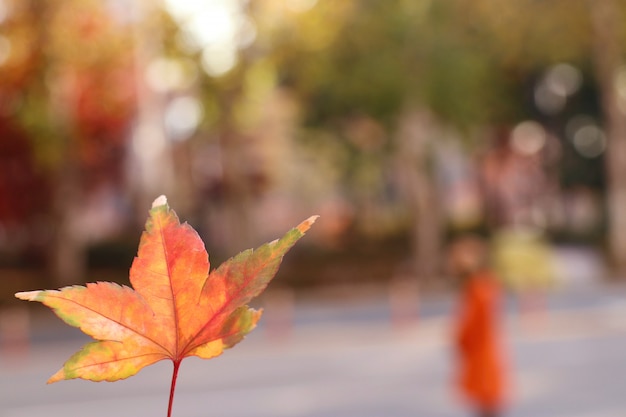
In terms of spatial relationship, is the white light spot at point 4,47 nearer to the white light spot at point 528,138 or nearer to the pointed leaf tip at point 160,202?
the white light spot at point 528,138

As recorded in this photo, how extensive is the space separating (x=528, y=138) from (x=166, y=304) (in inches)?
1397

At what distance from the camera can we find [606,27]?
957 inches

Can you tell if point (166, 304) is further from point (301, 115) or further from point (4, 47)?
point (301, 115)

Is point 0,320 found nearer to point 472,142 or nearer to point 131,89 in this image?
point 131,89

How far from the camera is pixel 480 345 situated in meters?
6.85

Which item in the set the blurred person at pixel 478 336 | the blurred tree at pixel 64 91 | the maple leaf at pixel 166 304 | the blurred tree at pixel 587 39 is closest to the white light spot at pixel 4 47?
the blurred tree at pixel 64 91

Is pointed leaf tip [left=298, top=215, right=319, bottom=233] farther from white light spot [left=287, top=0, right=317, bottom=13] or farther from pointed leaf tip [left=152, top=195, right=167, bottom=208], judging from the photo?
white light spot [left=287, top=0, right=317, bottom=13]

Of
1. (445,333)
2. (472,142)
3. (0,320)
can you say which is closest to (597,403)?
(445,333)

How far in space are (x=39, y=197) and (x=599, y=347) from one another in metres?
13.0

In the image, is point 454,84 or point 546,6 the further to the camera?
point 546,6

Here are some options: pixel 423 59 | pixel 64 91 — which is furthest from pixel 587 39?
pixel 64 91

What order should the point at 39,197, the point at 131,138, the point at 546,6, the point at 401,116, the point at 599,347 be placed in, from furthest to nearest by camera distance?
1. the point at 131,138
2. the point at 546,6
3. the point at 401,116
4. the point at 39,197
5. the point at 599,347

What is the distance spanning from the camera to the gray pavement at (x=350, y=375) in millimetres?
10812

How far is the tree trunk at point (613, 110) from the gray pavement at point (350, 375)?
6.71m
